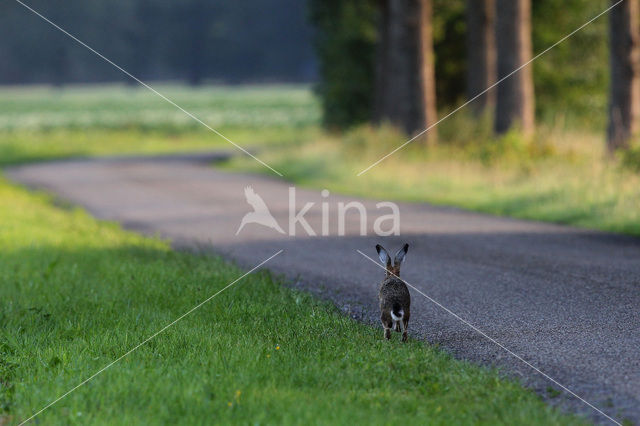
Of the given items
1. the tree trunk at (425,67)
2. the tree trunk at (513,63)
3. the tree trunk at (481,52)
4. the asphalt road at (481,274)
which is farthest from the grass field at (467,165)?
the tree trunk at (481,52)

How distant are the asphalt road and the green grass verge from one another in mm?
484

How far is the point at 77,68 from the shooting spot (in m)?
132

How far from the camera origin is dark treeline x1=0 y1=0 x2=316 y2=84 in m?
120

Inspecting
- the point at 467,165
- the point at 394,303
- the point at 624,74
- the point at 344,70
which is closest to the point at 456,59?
the point at 344,70

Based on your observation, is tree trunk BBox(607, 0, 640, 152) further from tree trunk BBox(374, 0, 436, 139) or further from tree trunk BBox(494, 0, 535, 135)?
tree trunk BBox(374, 0, 436, 139)

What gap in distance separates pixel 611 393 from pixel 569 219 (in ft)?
32.6

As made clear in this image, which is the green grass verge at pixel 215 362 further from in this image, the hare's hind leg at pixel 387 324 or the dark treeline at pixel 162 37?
the dark treeline at pixel 162 37

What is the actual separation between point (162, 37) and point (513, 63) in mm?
103588

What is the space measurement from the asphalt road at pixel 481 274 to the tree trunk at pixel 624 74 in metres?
4.38

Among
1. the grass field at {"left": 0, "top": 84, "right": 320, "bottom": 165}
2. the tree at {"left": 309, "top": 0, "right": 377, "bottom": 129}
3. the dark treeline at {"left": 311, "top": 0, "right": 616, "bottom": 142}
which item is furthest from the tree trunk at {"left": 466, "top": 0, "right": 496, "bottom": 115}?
the grass field at {"left": 0, "top": 84, "right": 320, "bottom": 165}

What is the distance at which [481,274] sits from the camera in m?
11.2

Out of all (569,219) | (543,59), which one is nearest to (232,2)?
(543,59)

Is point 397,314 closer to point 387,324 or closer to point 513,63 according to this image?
point 387,324

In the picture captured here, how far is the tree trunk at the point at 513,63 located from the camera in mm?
22969
